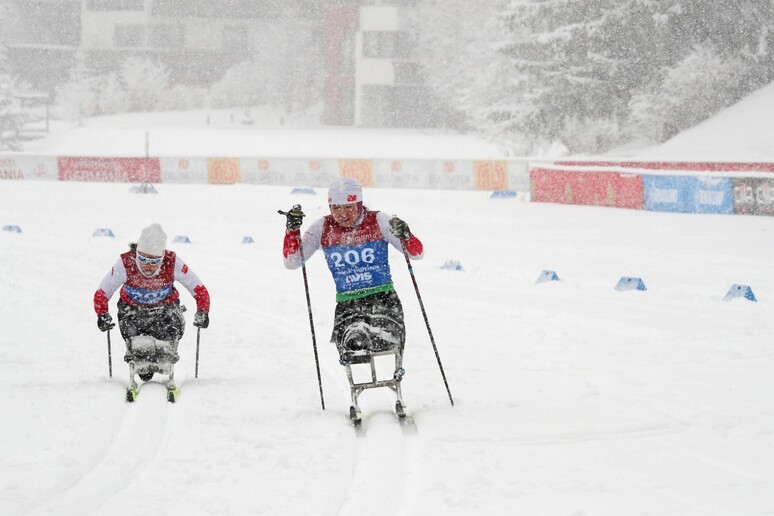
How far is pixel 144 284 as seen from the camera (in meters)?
8.89

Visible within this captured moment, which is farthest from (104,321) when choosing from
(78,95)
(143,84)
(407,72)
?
(143,84)

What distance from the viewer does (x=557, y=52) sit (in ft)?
135

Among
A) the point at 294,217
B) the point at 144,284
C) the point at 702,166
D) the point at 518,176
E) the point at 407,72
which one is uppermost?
the point at 407,72

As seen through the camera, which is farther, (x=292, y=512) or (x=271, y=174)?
(x=271, y=174)

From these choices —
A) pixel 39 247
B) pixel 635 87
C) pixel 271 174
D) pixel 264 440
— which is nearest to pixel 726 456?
pixel 264 440

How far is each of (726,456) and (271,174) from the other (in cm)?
3318

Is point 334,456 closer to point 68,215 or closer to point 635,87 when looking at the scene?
point 68,215

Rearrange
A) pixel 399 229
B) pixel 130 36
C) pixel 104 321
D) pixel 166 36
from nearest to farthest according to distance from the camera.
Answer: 1. pixel 399 229
2. pixel 104 321
3. pixel 130 36
4. pixel 166 36

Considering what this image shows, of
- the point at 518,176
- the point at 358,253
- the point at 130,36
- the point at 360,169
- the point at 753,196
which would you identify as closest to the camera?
the point at 358,253

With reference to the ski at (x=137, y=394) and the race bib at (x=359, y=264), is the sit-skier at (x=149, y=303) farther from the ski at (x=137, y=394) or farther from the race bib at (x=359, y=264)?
the race bib at (x=359, y=264)

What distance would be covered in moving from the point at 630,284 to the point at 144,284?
8520 millimetres

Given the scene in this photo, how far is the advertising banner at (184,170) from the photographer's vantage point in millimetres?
38844

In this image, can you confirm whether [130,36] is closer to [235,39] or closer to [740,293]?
[235,39]

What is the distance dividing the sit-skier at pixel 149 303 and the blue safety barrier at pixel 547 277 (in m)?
8.14
